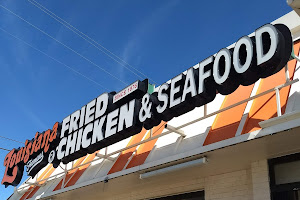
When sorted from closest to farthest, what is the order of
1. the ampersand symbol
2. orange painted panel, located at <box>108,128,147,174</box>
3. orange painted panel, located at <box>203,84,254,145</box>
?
orange painted panel, located at <box>203,84,254,145</box> → the ampersand symbol → orange painted panel, located at <box>108,128,147,174</box>

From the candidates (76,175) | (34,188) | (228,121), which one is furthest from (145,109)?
(34,188)

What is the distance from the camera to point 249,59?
240 inches

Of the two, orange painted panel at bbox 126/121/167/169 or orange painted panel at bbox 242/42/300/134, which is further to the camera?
orange painted panel at bbox 126/121/167/169

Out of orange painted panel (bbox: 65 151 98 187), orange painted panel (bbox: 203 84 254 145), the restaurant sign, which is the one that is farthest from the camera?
orange painted panel (bbox: 65 151 98 187)

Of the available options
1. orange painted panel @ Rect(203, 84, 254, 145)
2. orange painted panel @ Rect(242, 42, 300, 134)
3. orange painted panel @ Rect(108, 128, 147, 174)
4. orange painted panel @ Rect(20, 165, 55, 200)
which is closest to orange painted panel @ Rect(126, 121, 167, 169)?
orange painted panel @ Rect(108, 128, 147, 174)

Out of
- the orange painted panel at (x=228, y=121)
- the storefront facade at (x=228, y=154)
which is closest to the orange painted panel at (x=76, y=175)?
the storefront facade at (x=228, y=154)

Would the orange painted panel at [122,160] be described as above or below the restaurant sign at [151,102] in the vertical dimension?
below

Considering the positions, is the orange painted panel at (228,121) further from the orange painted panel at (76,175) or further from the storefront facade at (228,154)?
the orange painted panel at (76,175)

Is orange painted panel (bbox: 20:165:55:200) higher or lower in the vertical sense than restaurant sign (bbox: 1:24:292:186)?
lower

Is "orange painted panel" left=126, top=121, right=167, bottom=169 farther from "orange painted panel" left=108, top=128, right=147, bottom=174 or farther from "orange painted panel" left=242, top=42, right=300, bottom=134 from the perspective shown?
"orange painted panel" left=242, top=42, right=300, bottom=134

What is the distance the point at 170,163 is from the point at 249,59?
259cm

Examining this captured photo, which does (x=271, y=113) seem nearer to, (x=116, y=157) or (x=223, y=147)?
(x=223, y=147)

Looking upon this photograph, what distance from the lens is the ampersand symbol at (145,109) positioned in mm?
8016

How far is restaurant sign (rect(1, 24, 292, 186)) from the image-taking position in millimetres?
5988
